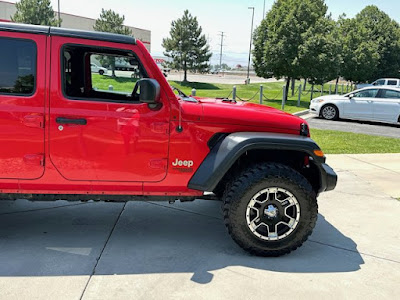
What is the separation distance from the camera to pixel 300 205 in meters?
3.53

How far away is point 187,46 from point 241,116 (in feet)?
120

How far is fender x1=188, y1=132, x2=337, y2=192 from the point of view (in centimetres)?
334

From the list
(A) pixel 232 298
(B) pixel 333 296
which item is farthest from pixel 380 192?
(A) pixel 232 298

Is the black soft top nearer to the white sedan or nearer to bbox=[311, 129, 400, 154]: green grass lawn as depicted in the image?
bbox=[311, 129, 400, 154]: green grass lawn

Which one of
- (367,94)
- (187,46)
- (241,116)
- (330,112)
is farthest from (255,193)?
(187,46)

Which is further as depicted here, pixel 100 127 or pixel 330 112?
pixel 330 112

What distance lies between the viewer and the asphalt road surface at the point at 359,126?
12109mm

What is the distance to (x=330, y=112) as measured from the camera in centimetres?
1465

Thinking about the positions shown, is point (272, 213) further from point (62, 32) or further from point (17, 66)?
point (17, 66)

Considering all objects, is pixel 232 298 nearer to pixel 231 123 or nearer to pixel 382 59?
pixel 231 123

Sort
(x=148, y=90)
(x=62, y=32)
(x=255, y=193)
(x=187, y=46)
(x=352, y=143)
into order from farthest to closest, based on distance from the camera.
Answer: (x=187, y=46) → (x=352, y=143) → (x=255, y=193) → (x=62, y=32) → (x=148, y=90)

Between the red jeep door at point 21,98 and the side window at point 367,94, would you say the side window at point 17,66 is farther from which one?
the side window at point 367,94

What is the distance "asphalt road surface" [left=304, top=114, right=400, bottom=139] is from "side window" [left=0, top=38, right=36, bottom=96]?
1059 cm

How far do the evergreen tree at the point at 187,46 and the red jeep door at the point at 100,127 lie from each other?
3522 centimetres
